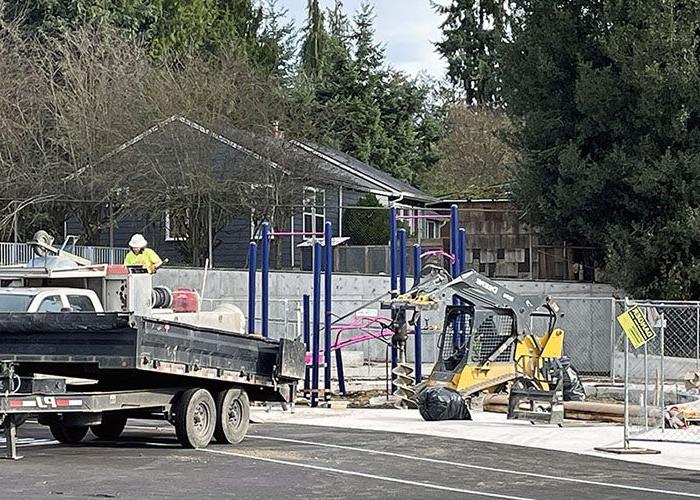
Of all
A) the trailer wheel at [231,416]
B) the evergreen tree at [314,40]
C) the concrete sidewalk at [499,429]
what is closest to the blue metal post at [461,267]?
the concrete sidewalk at [499,429]

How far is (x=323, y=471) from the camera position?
47.4 feet

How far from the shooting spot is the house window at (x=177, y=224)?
39.6 metres

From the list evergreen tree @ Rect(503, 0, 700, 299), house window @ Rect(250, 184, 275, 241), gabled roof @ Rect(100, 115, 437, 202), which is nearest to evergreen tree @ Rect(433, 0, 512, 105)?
gabled roof @ Rect(100, 115, 437, 202)

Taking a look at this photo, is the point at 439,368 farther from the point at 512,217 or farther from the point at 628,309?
the point at 512,217

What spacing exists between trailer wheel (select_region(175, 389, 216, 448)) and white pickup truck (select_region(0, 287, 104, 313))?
2291mm

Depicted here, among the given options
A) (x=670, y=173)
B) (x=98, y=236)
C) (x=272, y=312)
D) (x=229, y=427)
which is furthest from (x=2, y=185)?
(x=229, y=427)

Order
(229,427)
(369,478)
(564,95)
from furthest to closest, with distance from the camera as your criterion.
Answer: (564,95)
(229,427)
(369,478)

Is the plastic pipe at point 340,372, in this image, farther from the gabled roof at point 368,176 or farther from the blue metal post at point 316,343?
the gabled roof at point 368,176

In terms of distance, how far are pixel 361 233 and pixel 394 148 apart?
15.0 metres

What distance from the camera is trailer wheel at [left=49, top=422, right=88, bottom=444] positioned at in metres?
17.1

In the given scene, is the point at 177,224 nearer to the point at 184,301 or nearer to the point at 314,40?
the point at 184,301

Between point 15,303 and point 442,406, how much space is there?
7.04 m

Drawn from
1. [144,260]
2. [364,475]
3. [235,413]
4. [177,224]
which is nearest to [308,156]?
[177,224]

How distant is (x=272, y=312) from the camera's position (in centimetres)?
3428
